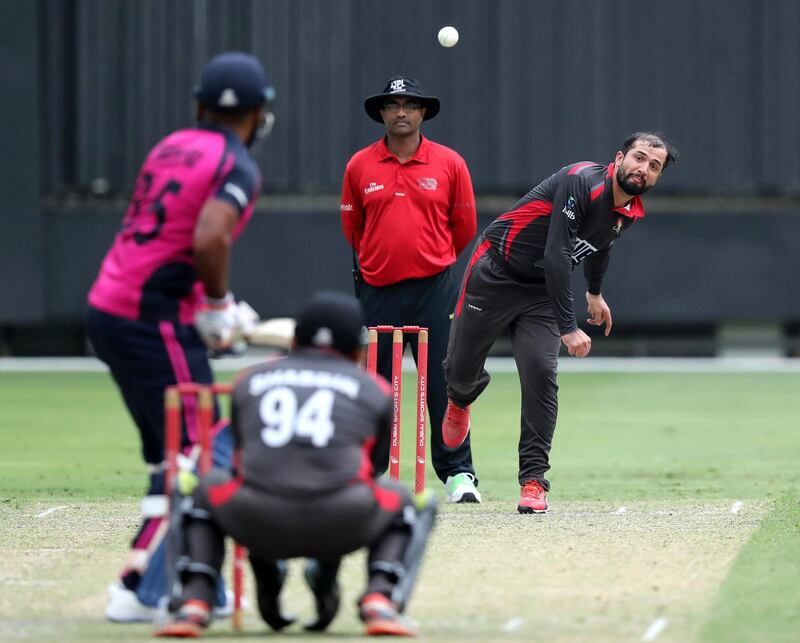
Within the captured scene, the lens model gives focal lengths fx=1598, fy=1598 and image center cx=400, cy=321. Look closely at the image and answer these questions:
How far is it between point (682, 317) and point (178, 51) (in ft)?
21.7

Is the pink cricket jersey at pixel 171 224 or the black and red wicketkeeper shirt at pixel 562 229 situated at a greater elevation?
the pink cricket jersey at pixel 171 224

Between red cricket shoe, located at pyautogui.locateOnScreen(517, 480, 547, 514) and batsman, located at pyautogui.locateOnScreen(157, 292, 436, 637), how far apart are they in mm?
2720

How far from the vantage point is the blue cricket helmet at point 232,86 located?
189 inches

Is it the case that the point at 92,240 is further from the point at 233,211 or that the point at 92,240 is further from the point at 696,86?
the point at 233,211

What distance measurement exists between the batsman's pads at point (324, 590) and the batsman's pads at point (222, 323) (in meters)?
0.69

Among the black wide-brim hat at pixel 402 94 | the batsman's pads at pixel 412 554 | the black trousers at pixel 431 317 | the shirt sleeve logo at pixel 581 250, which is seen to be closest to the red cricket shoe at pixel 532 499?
the black trousers at pixel 431 317

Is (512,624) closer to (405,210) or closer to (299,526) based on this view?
(299,526)

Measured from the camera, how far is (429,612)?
4.86m

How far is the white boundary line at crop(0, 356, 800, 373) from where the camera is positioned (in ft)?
57.3

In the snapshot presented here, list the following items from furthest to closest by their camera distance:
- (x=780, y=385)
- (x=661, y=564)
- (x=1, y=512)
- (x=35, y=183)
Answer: (x=35, y=183), (x=780, y=385), (x=1, y=512), (x=661, y=564)

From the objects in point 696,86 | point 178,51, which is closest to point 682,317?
point 696,86

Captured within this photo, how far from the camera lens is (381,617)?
4.36 m

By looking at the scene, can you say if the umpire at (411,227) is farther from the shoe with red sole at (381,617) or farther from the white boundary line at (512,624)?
the shoe with red sole at (381,617)

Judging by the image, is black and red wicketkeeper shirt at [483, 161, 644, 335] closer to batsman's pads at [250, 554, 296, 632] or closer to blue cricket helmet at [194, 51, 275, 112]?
blue cricket helmet at [194, 51, 275, 112]
